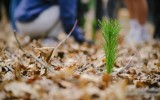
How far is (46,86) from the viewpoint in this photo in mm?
1418

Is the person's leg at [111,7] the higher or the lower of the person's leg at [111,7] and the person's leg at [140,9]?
the higher

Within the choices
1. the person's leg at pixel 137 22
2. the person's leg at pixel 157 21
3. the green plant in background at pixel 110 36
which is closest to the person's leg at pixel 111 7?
the person's leg at pixel 137 22

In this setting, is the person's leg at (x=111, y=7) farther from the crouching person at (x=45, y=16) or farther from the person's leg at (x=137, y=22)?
the crouching person at (x=45, y=16)

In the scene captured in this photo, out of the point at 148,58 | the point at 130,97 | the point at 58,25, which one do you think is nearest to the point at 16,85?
→ the point at 130,97

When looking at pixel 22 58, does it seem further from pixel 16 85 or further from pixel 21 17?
pixel 21 17

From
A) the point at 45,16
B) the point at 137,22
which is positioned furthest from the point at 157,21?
the point at 45,16

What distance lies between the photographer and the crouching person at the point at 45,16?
361 centimetres

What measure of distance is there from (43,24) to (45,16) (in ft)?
0.31

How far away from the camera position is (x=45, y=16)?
369 cm

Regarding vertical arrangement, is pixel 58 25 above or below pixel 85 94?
above

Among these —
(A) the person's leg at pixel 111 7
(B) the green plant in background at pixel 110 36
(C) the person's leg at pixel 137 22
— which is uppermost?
(A) the person's leg at pixel 111 7

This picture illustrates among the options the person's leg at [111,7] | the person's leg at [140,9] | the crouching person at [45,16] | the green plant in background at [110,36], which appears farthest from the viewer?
the person's leg at [111,7]

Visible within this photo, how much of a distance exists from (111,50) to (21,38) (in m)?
2.40

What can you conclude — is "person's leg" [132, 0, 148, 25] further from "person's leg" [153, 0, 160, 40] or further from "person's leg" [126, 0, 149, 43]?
"person's leg" [153, 0, 160, 40]
